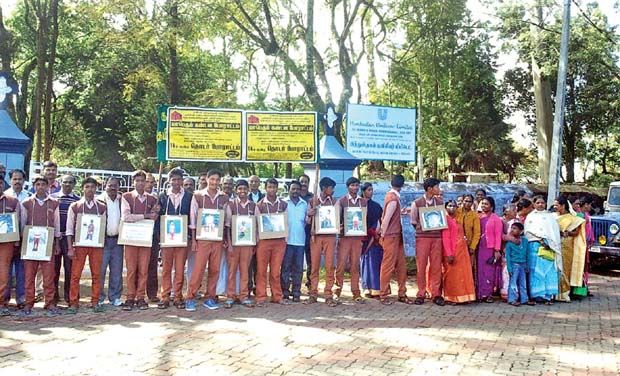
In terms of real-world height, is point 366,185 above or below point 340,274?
above

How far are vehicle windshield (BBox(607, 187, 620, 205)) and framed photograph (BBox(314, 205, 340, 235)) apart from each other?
8.35 m

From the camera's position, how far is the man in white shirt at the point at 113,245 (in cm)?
707

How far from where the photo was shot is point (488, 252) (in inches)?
318

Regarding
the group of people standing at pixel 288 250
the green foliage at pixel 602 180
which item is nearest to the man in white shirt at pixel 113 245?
the group of people standing at pixel 288 250

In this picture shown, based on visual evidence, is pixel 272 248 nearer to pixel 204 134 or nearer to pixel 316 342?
pixel 316 342

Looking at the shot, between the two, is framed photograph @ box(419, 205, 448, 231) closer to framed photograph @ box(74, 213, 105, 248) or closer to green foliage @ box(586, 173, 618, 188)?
framed photograph @ box(74, 213, 105, 248)

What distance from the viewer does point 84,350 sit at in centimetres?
527

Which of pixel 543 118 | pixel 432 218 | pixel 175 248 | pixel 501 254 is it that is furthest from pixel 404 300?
pixel 543 118

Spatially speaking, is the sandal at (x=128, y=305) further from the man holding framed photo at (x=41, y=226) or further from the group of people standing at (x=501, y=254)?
the group of people standing at (x=501, y=254)

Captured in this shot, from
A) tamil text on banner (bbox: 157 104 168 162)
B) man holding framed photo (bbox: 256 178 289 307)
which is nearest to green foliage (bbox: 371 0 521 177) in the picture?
tamil text on banner (bbox: 157 104 168 162)

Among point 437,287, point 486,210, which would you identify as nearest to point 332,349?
point 437,287

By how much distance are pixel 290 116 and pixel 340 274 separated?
11.7ft

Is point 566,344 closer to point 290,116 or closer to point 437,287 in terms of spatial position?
point 437,287

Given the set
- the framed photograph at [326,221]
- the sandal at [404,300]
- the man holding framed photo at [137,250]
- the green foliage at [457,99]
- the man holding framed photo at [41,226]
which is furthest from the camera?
the green foliage at [457,99]
